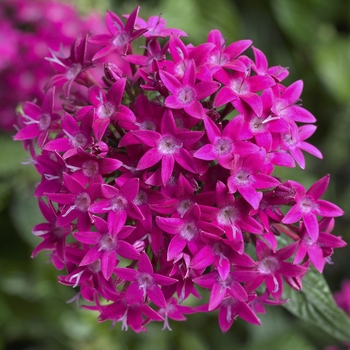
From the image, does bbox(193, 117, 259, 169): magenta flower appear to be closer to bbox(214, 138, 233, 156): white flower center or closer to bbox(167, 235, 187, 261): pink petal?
bbox(214, 138, 233, 156): white flower center

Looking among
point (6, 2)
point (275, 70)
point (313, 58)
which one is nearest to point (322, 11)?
point (313, 58)

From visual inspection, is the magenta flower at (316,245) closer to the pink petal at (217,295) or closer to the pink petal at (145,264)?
the pink petal at (217,295)

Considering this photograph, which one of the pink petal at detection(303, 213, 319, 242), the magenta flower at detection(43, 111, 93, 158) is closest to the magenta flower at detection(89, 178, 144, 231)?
the magenta flower at detection(43, 111, 93, 158)

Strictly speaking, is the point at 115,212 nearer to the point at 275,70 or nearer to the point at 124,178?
the point at 124,178

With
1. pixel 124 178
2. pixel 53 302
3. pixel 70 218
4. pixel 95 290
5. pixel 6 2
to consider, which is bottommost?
pixel 53 302

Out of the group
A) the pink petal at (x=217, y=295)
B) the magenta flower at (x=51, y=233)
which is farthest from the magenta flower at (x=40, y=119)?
the pink petal at (x=217, y=295)

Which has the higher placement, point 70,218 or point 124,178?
point 124,178
